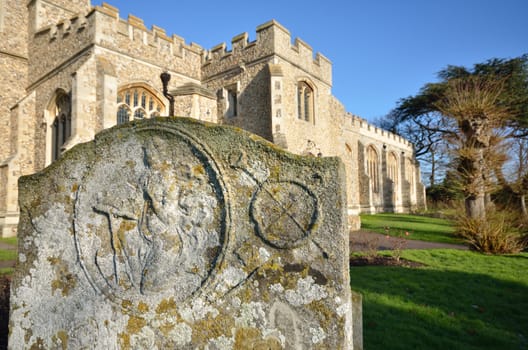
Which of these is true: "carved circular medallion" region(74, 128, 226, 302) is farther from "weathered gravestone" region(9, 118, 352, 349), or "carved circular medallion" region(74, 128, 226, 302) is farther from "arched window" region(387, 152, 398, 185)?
"arched window" region(387, 152, 398, 185)

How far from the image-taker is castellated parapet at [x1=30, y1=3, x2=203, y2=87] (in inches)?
488

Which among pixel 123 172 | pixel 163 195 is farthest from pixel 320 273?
pixel 123 172

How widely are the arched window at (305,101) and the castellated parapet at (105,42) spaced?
5.35 metres

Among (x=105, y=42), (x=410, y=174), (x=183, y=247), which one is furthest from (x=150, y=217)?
(x=410, y=174)

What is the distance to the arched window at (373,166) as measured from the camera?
3038 cm

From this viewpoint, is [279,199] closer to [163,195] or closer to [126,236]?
[163,195]

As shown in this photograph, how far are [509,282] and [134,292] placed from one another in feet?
20.4

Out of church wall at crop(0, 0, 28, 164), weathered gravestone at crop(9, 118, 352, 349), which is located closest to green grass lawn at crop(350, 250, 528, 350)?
weathered gravestone at crop(9, 118, 352, 349)

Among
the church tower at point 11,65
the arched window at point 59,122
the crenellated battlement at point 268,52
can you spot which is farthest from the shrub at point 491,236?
the church tower at point 11,65

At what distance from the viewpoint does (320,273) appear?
181 centimetres

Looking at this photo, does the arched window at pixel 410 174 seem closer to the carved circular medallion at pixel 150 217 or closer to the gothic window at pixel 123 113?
the gothic window at pixel 123 113

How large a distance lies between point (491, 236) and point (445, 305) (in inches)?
211

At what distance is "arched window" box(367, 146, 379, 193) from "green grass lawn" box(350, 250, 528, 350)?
2375cm

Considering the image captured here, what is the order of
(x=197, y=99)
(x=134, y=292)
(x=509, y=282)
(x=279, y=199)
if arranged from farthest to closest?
1. (x=197, y=99)
2. (x=509, y=282)
3. (x=134, y=292)
4. (x=279, y=199)
